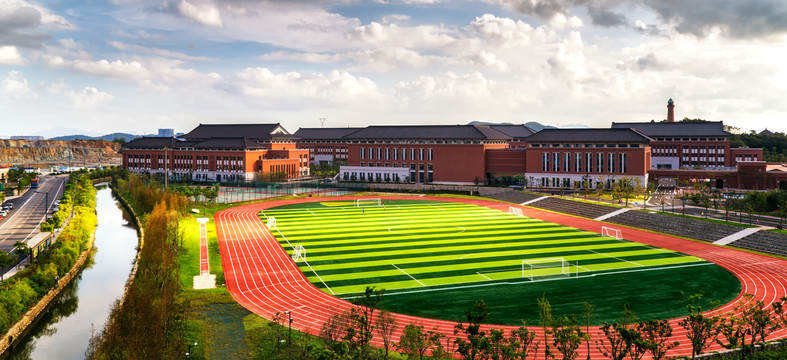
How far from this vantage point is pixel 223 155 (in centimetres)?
9938

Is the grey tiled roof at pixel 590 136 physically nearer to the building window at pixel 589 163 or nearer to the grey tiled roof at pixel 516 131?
the building window at pixel 589 163

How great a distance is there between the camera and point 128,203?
71688mm

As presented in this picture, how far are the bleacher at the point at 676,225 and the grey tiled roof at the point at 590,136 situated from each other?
25.1m

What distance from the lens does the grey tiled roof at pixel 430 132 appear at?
296ft

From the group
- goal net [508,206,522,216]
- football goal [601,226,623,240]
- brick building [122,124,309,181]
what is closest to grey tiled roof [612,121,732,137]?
goal net [508,206,522,216]

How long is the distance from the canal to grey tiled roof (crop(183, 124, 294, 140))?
2588 inches

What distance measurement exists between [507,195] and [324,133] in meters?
66.4

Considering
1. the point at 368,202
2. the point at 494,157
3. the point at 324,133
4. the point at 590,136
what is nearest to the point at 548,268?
the point at 368,202

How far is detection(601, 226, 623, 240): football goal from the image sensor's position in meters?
46.5

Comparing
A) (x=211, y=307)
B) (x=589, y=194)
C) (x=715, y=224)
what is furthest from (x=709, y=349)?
(x=589, y=194)

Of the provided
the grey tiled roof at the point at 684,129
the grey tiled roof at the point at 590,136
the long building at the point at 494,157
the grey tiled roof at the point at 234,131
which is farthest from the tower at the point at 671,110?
the grey tiled roof at the point at 234,131

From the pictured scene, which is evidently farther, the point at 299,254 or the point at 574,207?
the point at 574,207

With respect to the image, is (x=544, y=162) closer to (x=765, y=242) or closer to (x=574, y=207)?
(x=574, y=207)

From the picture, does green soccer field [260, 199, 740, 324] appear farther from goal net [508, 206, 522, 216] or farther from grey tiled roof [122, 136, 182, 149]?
grey tiled roof [122, 136, 182, 149]
